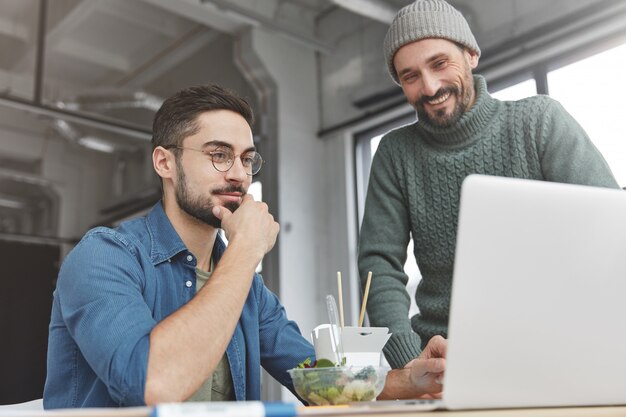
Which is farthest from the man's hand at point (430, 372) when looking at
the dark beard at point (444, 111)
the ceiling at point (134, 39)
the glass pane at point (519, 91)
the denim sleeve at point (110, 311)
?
the ceiling at point (134, 39)

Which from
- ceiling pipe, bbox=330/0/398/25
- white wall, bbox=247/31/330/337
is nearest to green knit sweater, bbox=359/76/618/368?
ceiling pipe, bbox=330/0/398/25

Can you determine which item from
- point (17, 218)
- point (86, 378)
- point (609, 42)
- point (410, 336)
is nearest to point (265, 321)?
point (410, 336)

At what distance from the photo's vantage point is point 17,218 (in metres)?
6.98

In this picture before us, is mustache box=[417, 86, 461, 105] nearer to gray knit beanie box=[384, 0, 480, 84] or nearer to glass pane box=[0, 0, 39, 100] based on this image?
gray knit beanie box=[384, 0, 480, 84]

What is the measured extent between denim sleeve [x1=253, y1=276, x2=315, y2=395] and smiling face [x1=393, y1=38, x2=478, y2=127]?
1.96 ft

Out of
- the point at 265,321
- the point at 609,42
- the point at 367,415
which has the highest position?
the point at 609,42

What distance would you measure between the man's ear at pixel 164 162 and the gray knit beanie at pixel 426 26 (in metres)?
0.62

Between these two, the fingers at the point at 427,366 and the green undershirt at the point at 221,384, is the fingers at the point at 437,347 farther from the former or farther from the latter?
the green undershirt at the point at 221,384

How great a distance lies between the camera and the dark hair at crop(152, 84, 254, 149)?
1.62 m

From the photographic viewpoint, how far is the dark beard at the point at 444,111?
165cm

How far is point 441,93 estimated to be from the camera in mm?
1649

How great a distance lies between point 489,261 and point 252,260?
0.59m

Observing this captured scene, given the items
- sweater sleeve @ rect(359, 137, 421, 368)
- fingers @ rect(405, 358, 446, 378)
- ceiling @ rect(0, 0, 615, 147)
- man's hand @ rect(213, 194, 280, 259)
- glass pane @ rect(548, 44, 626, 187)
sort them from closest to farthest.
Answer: fingers @ rect(405, 358, 446, 378) → man's hand @ rect(213, 194, 280, 259) → sweater sleeve @ rect(359, 137, 421, 368) → glass pane @ rect(548, 44, 626, 187) → ceiling @ rect(0, 0, 615, 147)

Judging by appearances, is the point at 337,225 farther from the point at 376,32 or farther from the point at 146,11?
the point at 146,11
